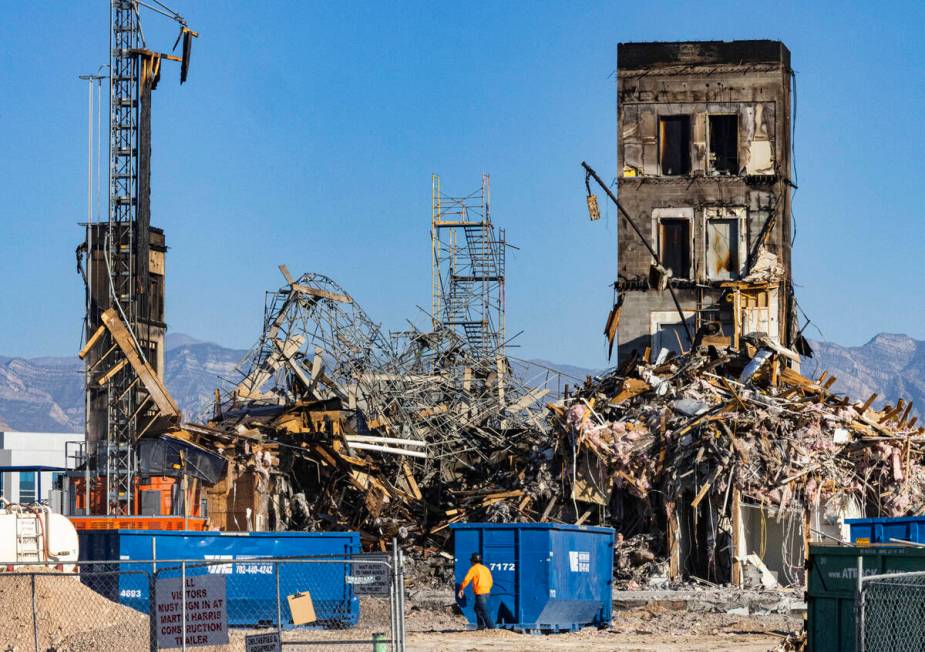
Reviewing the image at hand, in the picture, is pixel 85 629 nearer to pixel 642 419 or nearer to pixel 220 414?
pixel 642 419

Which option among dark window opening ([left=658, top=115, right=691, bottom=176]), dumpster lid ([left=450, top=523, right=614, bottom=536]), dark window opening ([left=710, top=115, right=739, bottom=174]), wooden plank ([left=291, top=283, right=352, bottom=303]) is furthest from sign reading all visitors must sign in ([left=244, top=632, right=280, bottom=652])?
dark window opening ([left=710, top=115, right=739, bottom=174])

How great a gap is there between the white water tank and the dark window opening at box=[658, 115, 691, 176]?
2645 cm

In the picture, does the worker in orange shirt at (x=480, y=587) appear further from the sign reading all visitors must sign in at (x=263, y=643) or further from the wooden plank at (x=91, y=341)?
the wooden plank at (x=91, y=341)

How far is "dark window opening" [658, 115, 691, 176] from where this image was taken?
1823 inches

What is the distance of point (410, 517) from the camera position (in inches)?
1459

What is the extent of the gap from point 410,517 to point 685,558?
7.68 m

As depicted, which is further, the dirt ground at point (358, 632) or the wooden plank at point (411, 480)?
the wooden plank at point (411, 480)

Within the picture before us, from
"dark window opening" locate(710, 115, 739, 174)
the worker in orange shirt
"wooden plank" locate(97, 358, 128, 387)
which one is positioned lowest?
the worker in orange shirt

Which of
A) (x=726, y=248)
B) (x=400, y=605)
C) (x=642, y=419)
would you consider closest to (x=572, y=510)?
(x=642, y=419)

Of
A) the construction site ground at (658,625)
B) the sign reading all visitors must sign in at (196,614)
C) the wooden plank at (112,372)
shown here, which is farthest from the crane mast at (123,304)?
the sign reading all visitors must sign in at (196,614)

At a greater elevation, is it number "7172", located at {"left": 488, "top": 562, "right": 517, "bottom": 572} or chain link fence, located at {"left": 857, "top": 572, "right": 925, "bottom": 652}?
chain link fence, located at {"left": 857, "top": 572, "right": 925, "bottom": 652}

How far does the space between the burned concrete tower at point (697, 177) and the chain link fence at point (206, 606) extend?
22.1 meters

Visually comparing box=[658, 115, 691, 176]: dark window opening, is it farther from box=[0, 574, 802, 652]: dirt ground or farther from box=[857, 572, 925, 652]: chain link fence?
box=[857, 572, 925, 652]: chain link fence

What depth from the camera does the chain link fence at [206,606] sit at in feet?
47.7
